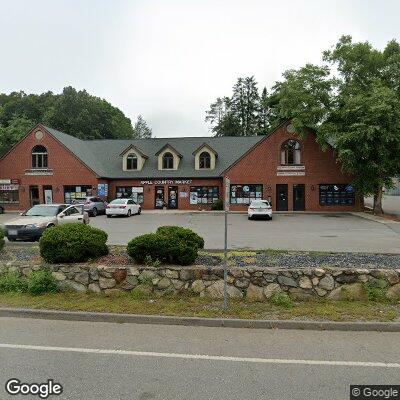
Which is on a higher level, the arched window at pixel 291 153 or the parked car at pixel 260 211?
the arched window at pixel 291 153

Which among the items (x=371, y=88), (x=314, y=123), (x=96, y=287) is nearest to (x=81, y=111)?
(x=314, y=123)

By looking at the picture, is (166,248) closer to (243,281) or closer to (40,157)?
(243,281)

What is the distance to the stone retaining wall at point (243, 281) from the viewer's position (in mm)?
7109

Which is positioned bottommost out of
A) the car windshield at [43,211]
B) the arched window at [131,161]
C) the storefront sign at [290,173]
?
the car windshield at [43,211]

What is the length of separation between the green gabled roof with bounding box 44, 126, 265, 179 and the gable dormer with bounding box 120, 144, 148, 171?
1.90 feet

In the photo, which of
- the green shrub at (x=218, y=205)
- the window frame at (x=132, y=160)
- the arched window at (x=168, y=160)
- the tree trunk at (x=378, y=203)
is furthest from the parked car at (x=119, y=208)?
the tree trunk at (x=378, y=203)

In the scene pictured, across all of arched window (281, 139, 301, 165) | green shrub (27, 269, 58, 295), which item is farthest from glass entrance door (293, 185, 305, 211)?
green shrub (27, 269, 58, 295)

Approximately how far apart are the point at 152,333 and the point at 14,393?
215cm

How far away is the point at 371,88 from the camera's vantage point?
93.4 feet

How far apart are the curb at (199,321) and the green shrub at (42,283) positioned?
2.96 ft

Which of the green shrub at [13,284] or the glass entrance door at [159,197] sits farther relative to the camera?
the glass entrance door at [159,197]

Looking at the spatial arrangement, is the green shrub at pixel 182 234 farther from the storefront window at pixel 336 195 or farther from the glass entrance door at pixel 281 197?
the storefront window at pixel 336 195

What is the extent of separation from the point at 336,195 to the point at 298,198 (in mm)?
3375
